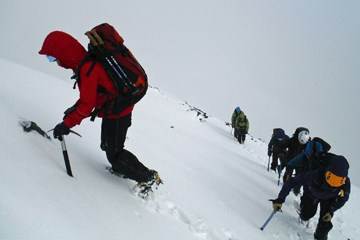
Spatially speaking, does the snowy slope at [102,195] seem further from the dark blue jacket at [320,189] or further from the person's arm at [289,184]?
the dark blue jacket at [320,189]

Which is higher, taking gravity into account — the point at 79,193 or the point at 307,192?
the point at 307,192

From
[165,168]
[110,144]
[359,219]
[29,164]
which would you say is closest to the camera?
[29,164]

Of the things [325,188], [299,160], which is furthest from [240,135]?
[325,188]

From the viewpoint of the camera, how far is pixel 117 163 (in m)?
5.61

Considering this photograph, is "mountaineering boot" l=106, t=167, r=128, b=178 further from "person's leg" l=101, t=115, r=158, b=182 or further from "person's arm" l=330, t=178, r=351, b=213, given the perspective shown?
"person's arm" l=330, t=178, r=351, b=213

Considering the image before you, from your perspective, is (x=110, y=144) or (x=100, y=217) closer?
(x=100, y=217)

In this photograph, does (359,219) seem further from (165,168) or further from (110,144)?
(110,144)

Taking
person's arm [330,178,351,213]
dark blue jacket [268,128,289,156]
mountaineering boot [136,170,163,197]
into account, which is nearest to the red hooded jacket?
mountaineering boot [136,170,163,197]

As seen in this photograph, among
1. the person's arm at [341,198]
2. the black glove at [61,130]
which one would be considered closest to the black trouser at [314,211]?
the person's arm at [341,198]

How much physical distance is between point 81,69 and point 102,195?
1817 millimetres

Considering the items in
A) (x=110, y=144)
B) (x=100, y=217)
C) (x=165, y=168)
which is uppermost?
(x=110, y=144)

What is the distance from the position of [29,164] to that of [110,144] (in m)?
1.29

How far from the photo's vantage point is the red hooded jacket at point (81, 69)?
4590 mm

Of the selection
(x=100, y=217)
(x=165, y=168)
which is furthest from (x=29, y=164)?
(x=165, y=168)
